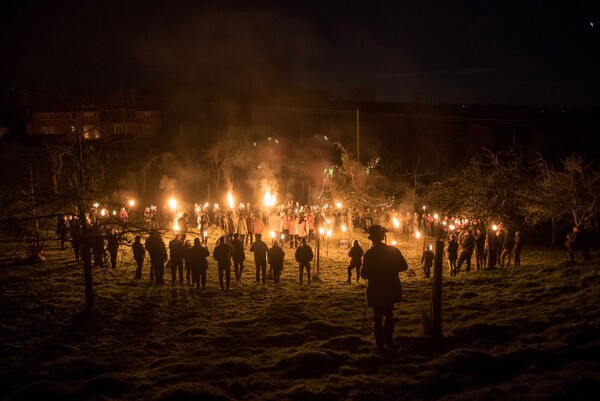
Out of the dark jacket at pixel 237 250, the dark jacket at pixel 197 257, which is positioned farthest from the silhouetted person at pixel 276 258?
the dark jacket at pixel 197 257

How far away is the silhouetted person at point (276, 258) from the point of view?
13.8m

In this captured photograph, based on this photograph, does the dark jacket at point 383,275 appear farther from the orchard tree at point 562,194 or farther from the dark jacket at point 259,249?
the orchard tree at point 562,194

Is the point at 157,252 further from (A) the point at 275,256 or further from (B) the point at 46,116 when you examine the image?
(B) the point at 46,116

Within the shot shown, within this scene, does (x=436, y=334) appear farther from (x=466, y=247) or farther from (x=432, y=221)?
(x=432, y=221)

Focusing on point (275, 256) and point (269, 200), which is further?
point (269, 200)

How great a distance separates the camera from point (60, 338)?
9133mm

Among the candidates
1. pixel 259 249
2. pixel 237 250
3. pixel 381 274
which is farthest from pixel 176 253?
pixel 381 274

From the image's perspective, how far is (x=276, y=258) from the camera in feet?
45.5

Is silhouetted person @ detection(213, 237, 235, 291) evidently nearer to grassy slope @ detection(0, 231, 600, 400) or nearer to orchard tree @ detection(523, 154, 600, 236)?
grassy slope @ detection(0, 231, 600, 400)

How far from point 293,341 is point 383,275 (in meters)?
2.45

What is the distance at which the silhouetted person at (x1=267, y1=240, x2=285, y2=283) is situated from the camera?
543 inches

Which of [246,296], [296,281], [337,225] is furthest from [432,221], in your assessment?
[246,296]

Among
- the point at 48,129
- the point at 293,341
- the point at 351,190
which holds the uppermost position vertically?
the point at 48,129

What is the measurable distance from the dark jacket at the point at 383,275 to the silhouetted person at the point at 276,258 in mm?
7371
